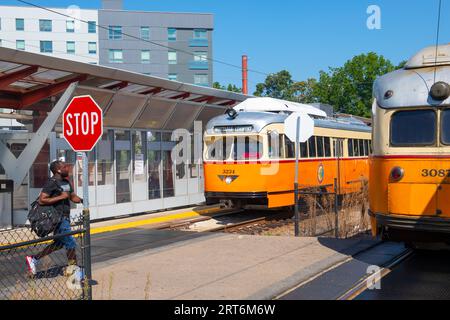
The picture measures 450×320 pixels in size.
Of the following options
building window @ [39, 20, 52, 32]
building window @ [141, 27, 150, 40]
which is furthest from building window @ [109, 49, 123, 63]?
building window @ [39, 20, 52, 32]

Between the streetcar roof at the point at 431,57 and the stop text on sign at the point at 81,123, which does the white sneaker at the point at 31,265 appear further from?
the streetcar roof at the point at 431,57

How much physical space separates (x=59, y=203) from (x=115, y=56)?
202 ft

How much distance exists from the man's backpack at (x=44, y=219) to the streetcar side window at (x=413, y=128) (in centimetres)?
510

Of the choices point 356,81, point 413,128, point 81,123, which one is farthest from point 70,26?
point 81,123

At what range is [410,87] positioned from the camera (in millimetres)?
8219

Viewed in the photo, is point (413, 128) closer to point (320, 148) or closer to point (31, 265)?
point (31, 265)

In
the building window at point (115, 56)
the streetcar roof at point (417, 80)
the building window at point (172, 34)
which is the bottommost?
the streetcar roof at point (417, 80)

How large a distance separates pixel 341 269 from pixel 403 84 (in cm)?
298

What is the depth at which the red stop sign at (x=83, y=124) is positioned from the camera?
241 inches

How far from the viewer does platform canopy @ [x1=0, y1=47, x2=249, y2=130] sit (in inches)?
486

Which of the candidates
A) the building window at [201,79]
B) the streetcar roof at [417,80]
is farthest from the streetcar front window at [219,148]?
the building window at [201,79]

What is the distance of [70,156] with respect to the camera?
1492cm

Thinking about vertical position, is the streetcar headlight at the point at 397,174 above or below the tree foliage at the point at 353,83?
below
